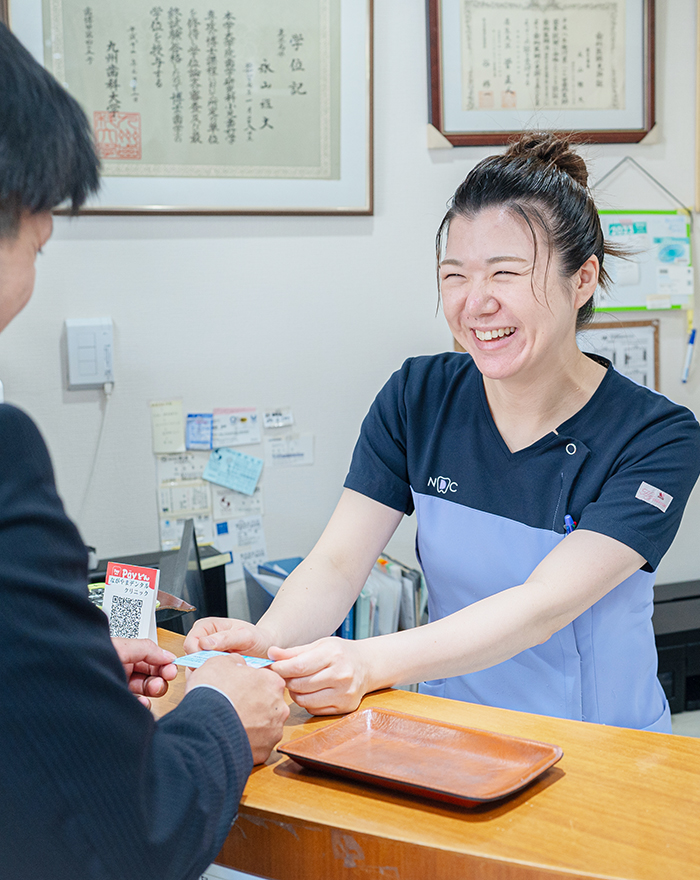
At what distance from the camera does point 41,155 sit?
0.63 metres

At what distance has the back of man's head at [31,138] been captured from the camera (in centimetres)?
61

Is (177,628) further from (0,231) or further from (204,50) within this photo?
(204,50)

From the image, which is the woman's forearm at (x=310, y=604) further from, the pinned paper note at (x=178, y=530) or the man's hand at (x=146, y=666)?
the pinned paper note at (x=178, y=530)

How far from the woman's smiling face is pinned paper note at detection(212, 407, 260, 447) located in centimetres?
110

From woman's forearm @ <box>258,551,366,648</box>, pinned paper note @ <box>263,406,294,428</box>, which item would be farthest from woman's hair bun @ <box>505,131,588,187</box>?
pinned paper note @ <box>263,406,294,428</box>

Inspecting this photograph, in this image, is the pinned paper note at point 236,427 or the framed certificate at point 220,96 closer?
the framed certificate at point 220,96

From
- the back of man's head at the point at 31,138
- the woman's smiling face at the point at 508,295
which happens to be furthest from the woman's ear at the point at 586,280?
the back of man's head at the point at 31,138

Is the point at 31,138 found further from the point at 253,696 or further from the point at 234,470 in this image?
the point at 234,470

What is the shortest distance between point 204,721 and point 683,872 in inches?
17.4

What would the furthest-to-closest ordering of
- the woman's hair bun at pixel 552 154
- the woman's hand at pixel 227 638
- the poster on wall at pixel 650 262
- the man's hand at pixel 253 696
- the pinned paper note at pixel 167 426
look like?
the poster on wall at pixel 650 262 → the pinned paper note at pixel 167 426 → the woman's hair bun at pixel 552 154 → the woman's hand at pixel 227 638 → the man's hand at pixel 253 696

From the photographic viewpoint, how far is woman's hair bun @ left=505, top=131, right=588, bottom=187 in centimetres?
137

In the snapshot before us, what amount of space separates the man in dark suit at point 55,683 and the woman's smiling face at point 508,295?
77 cm

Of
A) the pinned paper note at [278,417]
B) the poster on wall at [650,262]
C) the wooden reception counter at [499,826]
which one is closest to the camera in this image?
the wooden reception counter at [499,826]

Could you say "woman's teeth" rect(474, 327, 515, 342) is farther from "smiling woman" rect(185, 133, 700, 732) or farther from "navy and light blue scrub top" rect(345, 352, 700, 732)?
"navy and light blue scrub top" rect(345, 352, 700, 732)
